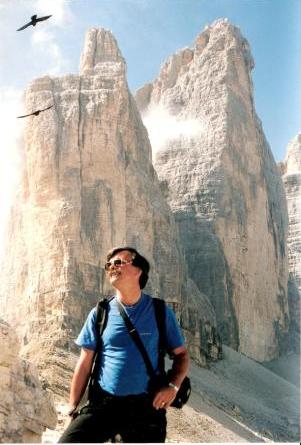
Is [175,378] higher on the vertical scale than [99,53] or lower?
lower

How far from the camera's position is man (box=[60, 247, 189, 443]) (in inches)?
176

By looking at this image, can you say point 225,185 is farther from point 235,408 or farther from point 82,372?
point 82,372

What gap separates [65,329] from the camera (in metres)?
25.0

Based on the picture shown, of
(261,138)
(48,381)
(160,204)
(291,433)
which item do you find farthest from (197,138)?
(48,381)

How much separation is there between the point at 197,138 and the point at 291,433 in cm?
2174

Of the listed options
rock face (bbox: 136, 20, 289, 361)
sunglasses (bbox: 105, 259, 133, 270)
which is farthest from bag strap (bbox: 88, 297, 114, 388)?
rock face (bbox: 136, 20, 289, 361)

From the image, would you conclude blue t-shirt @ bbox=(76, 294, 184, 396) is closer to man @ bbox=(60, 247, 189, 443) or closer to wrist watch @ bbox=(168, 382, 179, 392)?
man @ bbox=(60, 247, 189, 443)

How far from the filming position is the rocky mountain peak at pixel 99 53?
3284 cm

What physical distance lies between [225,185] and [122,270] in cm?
3749

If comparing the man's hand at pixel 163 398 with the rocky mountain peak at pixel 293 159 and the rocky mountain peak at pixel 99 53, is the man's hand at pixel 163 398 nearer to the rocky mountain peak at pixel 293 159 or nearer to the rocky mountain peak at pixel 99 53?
the rocky mountain peak at pixel 99 53

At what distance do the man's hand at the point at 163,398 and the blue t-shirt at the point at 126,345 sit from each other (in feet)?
0.35

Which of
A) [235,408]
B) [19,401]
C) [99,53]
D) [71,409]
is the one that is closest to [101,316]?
[71,409]

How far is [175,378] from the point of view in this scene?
459cm

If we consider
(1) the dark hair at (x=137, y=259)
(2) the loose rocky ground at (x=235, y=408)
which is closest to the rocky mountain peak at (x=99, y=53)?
(2) the loose rocky ground at (x=235, y=408)
